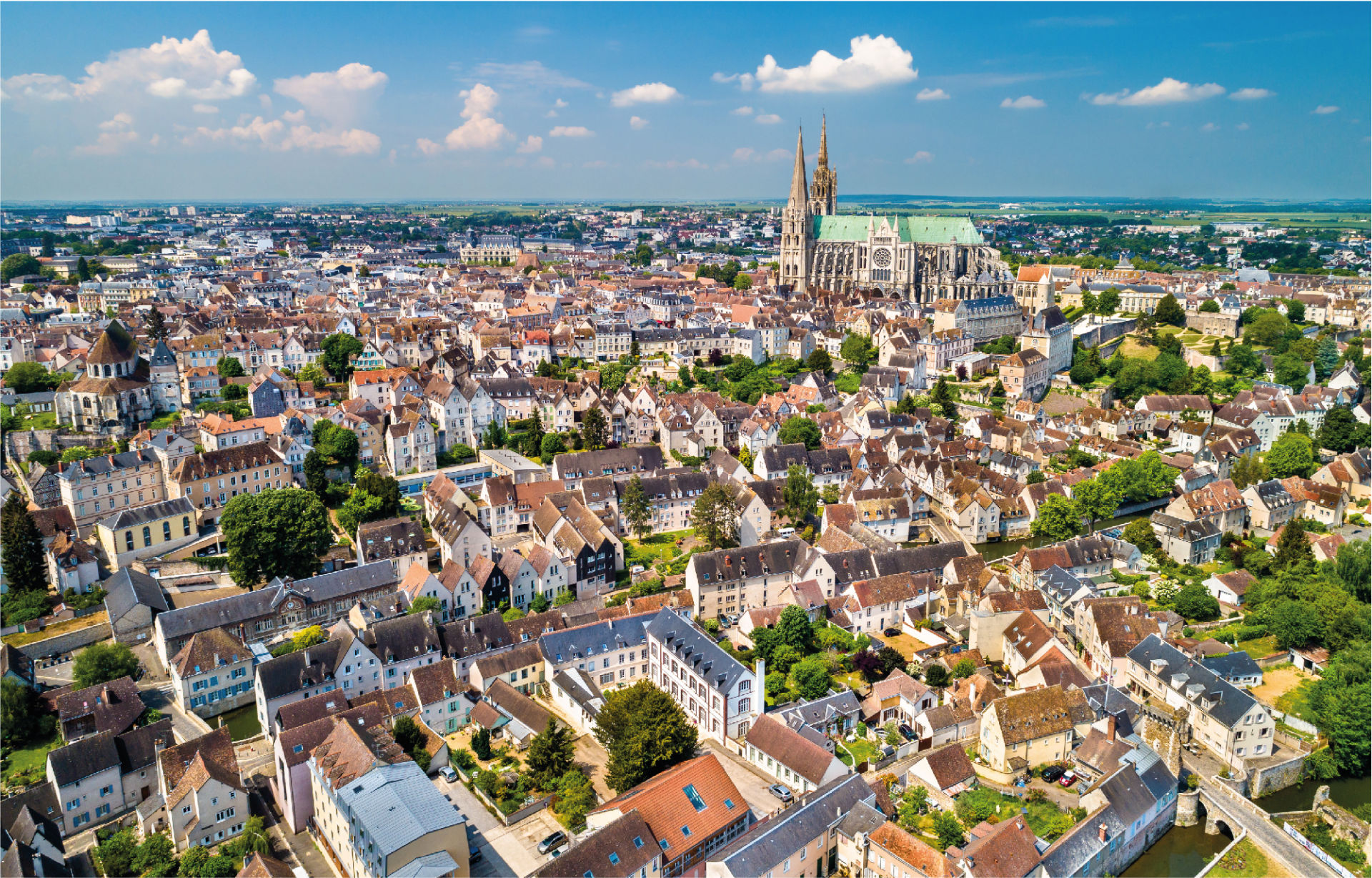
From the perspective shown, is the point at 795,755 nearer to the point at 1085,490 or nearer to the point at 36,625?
the point at 1085,490

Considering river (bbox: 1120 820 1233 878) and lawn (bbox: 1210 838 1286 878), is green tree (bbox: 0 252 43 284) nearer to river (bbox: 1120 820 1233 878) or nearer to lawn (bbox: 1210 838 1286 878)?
river (bbox: 1120 820 1233 878)

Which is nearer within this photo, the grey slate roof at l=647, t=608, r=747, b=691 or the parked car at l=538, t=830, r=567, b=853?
the parked car at l=538, t=830, r=567, b=853

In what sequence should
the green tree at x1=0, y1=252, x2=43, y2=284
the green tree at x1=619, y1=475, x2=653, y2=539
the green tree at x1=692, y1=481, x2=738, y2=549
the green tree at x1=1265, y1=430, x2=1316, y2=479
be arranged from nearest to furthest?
the green tree at x1=692, y1=481, x2=738, y2=549 < the green tree at x1=619, y1=475, x2=653, y2=539 < the green tree at x1=1265, y1=430, x2=1316, y2=479 < the green tree at x1=0, y1=252, x2=43, y2=284

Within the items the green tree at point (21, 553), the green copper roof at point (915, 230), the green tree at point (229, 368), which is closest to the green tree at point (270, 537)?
the green tree at point (21, 553)

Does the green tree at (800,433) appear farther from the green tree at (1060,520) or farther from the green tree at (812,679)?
the green tree at (812,679)

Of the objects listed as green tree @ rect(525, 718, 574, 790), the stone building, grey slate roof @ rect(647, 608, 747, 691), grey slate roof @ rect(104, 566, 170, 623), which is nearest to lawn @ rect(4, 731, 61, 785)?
grey slate roof @ rect(104, 566, 170, 623)

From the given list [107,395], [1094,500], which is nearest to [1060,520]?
[1094,500]

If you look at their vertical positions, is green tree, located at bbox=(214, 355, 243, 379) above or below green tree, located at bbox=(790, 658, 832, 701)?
above
